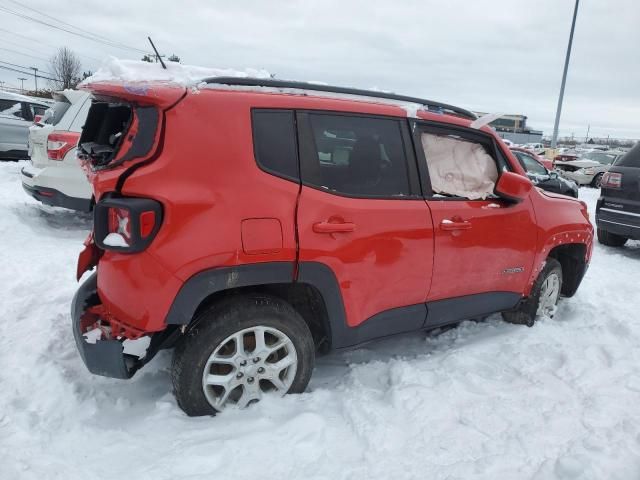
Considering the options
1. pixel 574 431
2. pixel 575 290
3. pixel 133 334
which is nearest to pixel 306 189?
pixel 133 334

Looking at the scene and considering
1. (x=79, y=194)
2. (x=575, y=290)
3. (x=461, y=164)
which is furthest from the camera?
(x=79, y=194)

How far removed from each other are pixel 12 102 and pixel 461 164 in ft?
36.6

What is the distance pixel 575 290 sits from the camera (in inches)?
183

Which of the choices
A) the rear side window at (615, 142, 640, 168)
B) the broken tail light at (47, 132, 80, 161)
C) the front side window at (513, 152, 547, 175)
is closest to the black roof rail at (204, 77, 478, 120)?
the broken tail light at (47, 132, 80, 161)

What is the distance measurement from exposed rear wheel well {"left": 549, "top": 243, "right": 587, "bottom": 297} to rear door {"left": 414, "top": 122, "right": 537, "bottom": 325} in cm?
99

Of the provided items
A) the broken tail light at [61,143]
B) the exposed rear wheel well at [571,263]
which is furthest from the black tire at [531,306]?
the broken tail light at [61,143]

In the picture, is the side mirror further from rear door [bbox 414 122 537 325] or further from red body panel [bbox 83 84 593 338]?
red body panel [bbox 83 84 593 338]

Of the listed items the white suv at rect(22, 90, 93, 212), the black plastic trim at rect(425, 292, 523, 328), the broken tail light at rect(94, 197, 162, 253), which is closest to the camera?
the broken tail light at rect(94, 197, 162, 253)

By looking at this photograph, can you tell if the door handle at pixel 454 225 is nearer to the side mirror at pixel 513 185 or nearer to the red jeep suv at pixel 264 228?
the red jeep suv at pixel 264 228

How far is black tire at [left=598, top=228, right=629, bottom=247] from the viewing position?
7.90 m

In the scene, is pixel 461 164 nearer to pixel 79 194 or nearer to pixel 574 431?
pixel 574 431

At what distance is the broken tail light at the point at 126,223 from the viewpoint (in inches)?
88.4

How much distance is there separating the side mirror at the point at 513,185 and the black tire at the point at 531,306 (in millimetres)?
979

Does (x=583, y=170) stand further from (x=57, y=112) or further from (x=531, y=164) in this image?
(x=57, y=112)
